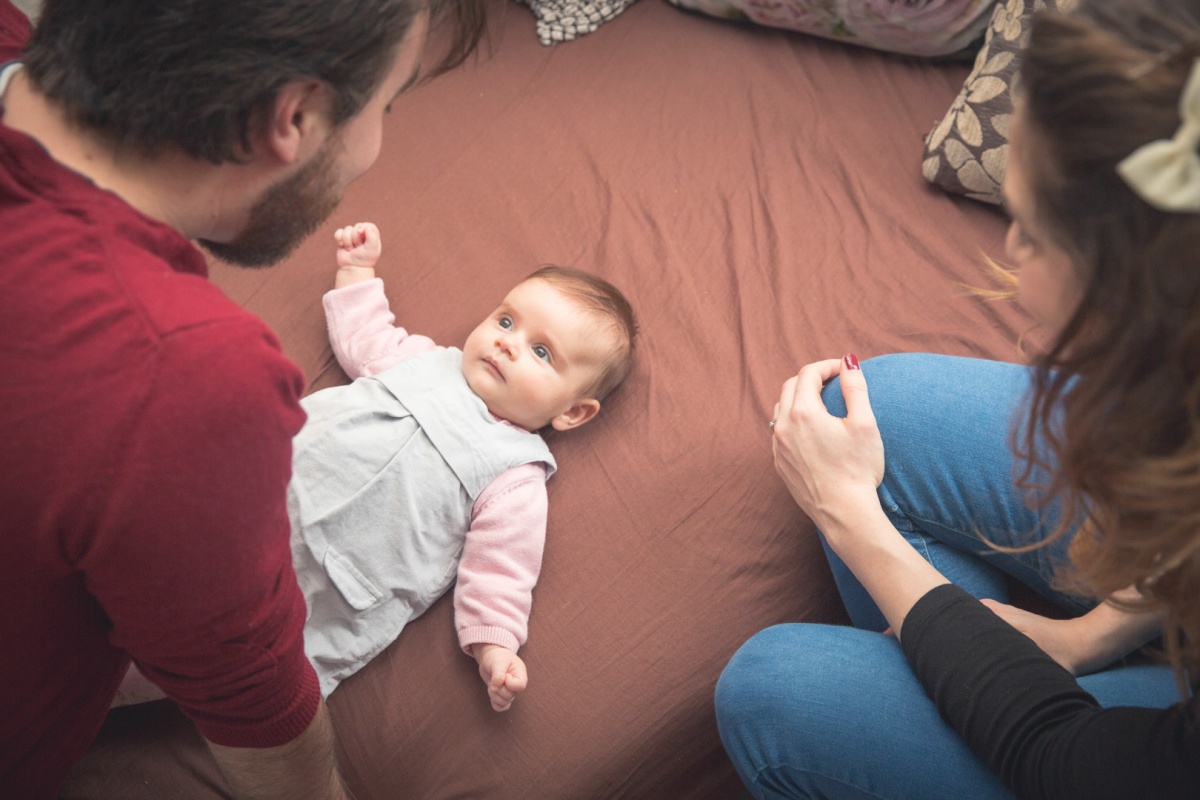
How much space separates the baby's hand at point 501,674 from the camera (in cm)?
109

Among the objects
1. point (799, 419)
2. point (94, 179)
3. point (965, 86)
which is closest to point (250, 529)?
point (94, 179)

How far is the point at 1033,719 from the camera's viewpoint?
84cm

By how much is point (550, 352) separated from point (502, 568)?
302 mm

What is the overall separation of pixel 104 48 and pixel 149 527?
0.38 meters

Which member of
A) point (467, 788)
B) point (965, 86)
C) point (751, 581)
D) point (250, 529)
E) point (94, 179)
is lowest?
point (467, 788)

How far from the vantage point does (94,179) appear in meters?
0.74

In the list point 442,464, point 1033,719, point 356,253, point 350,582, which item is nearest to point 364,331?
point 356,253

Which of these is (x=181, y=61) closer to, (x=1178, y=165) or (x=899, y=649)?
(x=1178, y=165)

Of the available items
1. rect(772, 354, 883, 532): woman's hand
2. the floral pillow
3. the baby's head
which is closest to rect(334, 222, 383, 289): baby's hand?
the baby's head

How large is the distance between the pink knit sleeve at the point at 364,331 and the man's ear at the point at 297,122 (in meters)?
0.50

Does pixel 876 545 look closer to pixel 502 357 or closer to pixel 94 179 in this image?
pixel 502 357

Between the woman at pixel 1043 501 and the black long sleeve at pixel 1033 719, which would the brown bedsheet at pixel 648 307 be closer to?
the woman at pixel 1043 501

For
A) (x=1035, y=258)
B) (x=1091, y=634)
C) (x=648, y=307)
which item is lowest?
(x=1091, y=634)

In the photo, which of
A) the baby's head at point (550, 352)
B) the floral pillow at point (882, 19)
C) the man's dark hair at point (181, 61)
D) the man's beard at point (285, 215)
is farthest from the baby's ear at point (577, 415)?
the floral pillow at point (882, 19)
